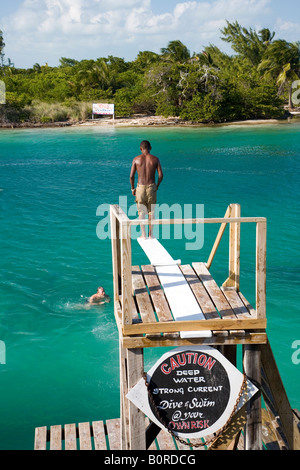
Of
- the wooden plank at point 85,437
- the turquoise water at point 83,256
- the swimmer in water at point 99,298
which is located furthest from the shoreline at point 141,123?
the wooden plank at point 85,437

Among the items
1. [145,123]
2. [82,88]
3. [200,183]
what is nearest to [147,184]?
[200,183]

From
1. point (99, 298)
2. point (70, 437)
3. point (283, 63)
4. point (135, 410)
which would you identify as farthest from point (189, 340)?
point (283, 63)

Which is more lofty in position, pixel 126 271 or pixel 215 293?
pixel 126 271

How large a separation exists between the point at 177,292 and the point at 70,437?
9.05 feet

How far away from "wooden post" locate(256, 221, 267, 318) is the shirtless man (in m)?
4.26

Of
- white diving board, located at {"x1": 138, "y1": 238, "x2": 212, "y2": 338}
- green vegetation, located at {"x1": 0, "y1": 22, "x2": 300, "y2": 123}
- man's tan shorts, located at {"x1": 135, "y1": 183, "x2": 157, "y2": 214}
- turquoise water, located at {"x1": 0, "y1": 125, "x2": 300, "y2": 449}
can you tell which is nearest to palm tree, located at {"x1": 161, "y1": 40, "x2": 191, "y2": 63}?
green vegetation, located at {"x1": 0, "y1": 22, "x2": 300, "y2": 123}

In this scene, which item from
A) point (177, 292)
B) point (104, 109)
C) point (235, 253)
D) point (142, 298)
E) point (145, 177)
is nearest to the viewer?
point (142, 298)

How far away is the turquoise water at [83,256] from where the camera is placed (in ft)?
31.0

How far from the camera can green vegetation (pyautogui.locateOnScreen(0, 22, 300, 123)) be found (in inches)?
1950

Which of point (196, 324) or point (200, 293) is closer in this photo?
point (196, 324)

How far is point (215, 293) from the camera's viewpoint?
5980 mm

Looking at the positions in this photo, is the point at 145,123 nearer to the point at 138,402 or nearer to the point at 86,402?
the point at 86,402

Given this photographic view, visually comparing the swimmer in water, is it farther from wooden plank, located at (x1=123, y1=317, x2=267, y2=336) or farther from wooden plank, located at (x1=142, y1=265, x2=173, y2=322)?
wooden plank, located at (x1=123, y1=317, x2=267, y2=336)

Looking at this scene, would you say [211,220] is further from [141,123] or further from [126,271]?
[141,123]
